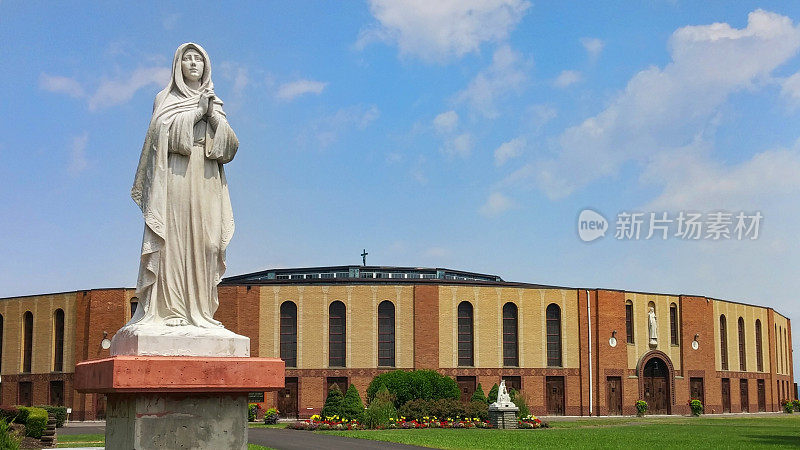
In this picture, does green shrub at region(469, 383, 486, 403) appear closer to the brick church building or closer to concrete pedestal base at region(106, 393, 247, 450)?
the brick church building

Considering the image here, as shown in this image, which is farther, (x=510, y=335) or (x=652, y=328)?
(x=652, y=328)

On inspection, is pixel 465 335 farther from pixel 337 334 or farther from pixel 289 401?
pixel 289 401

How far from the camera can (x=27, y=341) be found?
2120 inches

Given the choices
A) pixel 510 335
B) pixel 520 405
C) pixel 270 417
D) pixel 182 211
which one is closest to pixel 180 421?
pixel 182 211

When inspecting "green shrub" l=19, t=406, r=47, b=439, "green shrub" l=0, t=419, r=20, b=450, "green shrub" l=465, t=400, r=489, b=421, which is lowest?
"green shrub" l=465, t=400, r=489, b=421

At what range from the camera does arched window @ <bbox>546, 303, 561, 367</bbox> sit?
52844 mm

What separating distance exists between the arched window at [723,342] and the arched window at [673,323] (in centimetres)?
487

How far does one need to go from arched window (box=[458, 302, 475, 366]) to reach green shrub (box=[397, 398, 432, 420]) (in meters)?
8.11

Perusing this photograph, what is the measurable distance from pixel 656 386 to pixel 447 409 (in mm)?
19747

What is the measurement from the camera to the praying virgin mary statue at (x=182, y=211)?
6586 millimetres

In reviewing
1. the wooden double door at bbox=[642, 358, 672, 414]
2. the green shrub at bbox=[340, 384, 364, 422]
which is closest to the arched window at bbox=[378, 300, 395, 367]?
the green shrub at bbox=[340, 384, 364, 422]

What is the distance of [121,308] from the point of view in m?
50.1

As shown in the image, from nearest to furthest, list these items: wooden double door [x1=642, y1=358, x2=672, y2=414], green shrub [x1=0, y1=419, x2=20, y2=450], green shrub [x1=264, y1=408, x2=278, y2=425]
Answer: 1. green shrub [x1=0, y1=419, x2=20, y2=450]
2. green shrub [x1=264, y1=408, x2=278, y2=425]
3. wooden double door [x1=642, y1=358, x2=672, y2=414]

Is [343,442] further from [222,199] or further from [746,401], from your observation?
[746,401]
